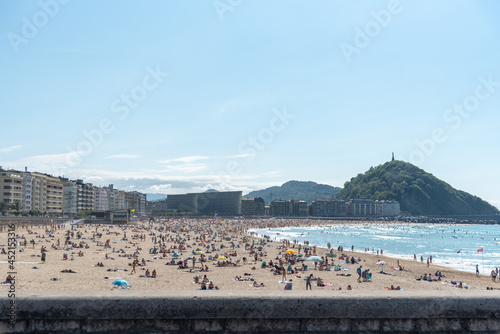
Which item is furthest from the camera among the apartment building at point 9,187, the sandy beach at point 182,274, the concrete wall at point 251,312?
the apartment building at point 9,187

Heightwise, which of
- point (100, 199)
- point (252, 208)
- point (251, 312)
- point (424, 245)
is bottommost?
point (424, 245)

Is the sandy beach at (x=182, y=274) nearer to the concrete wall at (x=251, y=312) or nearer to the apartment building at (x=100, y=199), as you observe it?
the concrete wall at (x=251, y=312)

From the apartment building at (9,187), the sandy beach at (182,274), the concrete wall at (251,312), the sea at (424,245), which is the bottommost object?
the sea at (424,245)

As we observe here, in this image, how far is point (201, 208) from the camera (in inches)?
7554

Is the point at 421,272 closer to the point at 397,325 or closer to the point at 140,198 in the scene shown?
the point at 397,325

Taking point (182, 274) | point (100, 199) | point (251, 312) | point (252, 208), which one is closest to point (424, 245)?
point (182, 274)

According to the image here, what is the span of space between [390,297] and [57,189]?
117746mm

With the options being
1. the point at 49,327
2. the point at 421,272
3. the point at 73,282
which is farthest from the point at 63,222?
the point at 49,327

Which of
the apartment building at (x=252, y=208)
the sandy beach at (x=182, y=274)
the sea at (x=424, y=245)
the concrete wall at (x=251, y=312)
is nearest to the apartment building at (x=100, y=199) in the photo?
the apartment building at (x=252, y=208)

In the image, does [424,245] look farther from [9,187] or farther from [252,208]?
[252,208]

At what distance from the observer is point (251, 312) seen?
12.8ft

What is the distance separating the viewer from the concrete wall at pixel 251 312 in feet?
12.5

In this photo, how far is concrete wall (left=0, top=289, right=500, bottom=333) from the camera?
3801 mm

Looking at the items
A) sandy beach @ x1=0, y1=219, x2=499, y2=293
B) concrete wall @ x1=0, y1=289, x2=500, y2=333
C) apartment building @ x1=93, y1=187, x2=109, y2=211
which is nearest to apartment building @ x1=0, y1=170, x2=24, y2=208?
apartment building @ x1=93, y1=187, x2=109, y2=211
